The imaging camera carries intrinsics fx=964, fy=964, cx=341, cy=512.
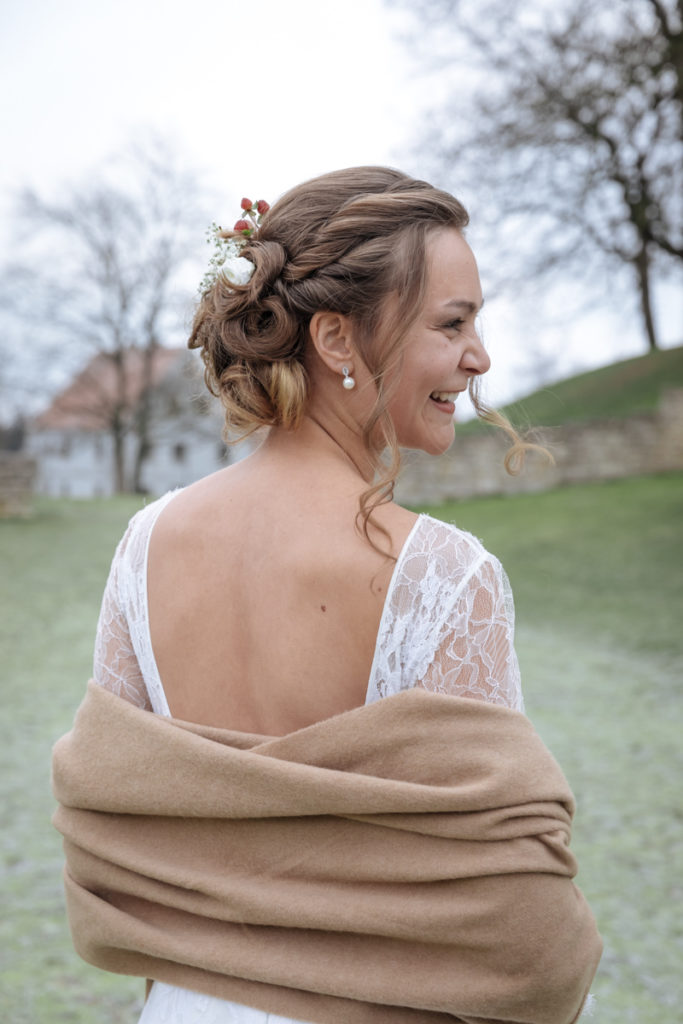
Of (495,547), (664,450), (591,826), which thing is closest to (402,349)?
(591,826)

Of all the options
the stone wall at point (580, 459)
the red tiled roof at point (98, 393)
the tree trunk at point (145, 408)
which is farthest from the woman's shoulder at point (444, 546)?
the tree trunk at point (145, 408)

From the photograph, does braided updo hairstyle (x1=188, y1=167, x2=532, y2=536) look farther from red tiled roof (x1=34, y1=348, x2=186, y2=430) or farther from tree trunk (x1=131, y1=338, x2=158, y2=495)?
tree trunk (x1=131, y1=338, x2=158, y2=495)

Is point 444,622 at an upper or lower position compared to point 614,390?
upper

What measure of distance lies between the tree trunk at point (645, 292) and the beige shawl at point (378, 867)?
16.9 meters

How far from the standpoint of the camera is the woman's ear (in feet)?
4.58

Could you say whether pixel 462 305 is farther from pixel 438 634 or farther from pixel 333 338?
pixel 438 634

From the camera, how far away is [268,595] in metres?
1.31

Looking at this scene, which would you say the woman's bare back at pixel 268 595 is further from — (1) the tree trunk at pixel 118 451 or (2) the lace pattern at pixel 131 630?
(1) the tree trunk at pixel 118 451

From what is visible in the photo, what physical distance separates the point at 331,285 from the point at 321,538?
374 millimetres

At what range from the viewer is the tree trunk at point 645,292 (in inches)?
669

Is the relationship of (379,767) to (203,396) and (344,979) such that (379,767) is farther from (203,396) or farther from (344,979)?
(203,396)

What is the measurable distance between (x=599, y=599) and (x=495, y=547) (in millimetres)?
3370

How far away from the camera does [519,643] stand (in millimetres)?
9805

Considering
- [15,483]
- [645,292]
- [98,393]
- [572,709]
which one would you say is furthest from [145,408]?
[572,709]
